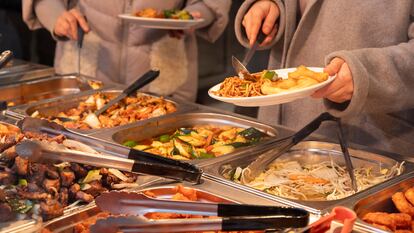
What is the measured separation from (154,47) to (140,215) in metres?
2.27

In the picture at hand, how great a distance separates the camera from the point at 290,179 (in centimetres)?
199

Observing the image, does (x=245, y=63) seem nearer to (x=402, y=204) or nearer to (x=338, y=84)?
(x=338, y=84)

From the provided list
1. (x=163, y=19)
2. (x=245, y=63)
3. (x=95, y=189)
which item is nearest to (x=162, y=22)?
(x=163, y=19)

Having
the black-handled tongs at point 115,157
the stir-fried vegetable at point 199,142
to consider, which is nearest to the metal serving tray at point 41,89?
the stir-fried vegetable at point 199,142

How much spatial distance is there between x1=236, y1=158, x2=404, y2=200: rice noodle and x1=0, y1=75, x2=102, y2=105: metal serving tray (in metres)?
1.33

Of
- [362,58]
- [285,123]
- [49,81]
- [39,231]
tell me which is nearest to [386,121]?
[285,123]

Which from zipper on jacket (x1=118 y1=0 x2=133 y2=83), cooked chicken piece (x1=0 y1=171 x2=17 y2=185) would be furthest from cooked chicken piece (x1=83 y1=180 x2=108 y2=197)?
zipper on jacket (x1=118 y1=0 x2=133 y2=83)

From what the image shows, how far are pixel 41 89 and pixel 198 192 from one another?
1.60m

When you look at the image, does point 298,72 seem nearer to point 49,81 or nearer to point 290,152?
point 290,152

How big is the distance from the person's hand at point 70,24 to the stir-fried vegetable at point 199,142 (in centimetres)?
99

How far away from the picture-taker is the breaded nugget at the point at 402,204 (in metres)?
1.68

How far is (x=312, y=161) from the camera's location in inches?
85.9

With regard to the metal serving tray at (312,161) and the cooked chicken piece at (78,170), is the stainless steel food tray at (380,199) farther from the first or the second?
the cooked chicken piece at (78,170)

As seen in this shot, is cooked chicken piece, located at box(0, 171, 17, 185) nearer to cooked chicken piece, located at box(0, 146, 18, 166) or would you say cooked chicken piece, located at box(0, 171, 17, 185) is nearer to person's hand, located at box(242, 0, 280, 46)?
cooked chicken piece, located at box(0, 146, 18, 166)
